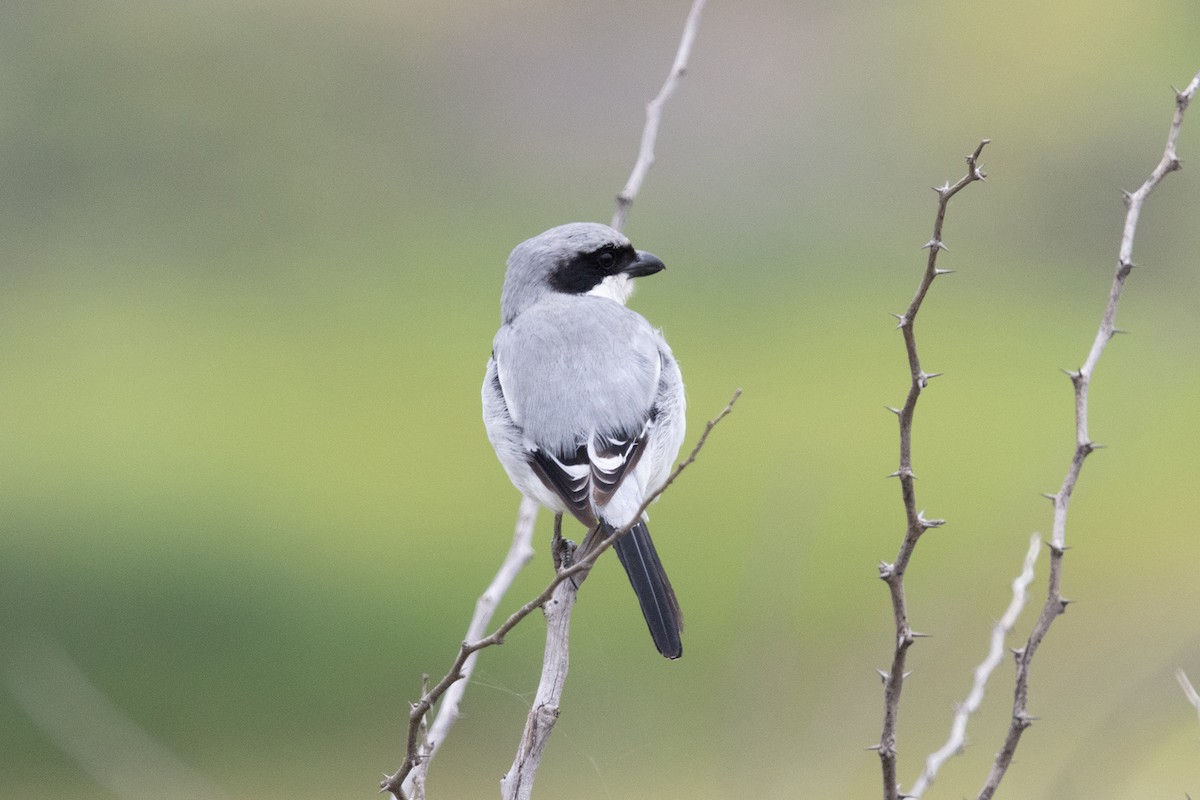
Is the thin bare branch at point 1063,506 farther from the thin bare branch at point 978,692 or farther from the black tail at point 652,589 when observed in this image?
the black tail at point 652,589

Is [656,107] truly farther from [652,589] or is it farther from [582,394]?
[652,589]

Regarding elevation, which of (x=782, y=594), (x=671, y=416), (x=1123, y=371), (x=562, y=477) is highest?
(x=1123, y=371)

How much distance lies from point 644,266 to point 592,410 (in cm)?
46

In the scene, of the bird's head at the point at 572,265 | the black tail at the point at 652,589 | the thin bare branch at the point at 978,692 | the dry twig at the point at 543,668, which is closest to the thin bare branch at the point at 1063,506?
the thin bare branch at the point at 978,692

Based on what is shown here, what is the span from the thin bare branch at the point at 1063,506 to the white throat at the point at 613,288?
1064 mm

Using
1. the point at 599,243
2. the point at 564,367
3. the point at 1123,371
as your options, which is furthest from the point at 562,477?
the point at 1123,371

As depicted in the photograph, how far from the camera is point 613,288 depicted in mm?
2072

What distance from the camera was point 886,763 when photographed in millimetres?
1025

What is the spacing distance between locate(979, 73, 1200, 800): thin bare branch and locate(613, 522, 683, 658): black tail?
471mm

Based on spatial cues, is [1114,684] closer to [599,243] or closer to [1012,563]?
[1012,563]

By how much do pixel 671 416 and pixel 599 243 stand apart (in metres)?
0.40

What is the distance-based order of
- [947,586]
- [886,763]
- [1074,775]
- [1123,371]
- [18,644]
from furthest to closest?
[1123,371]
[18,644]
[947,586]
[1074,775]
[886,763]

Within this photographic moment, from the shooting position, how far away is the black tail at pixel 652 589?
4.71ft

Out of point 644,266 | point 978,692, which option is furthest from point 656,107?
point 978,692
